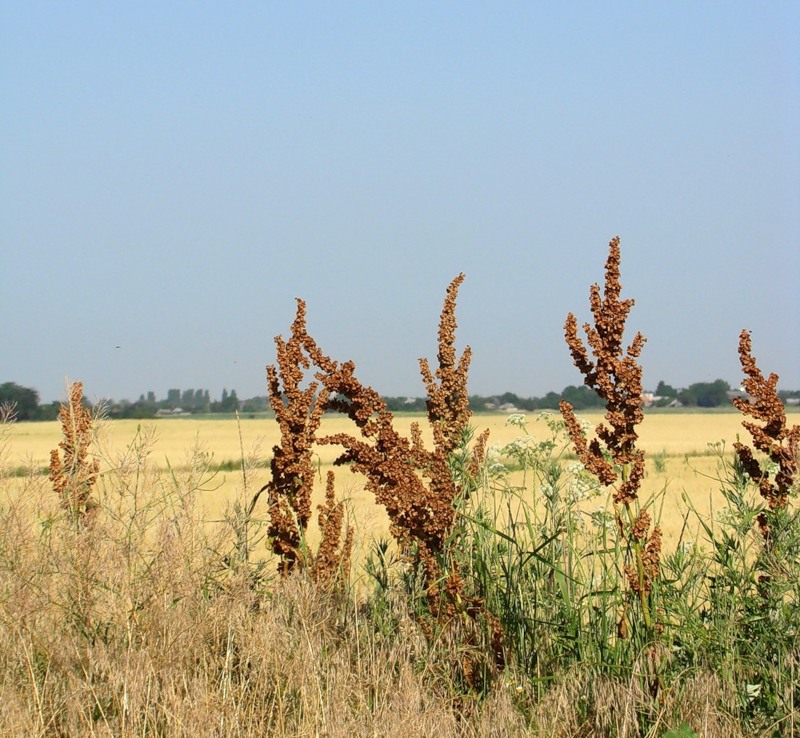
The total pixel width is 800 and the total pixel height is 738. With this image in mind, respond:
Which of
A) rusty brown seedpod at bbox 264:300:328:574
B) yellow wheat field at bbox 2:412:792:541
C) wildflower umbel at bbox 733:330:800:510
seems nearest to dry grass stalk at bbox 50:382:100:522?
yellow wheat field at bbox 2:412:792:541

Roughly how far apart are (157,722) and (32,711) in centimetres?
56

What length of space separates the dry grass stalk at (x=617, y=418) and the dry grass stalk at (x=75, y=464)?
295 centimetres

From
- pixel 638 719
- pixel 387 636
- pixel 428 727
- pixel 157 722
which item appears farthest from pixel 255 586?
pixel 638 719

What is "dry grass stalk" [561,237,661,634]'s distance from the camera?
4.27m

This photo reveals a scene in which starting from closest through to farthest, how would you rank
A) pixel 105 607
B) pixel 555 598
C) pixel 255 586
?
pixel 105 607, pixel 555 598, pixel 255 586

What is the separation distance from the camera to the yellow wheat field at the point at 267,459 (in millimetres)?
5723

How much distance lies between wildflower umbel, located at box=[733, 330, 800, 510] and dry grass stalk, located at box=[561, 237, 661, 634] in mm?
907

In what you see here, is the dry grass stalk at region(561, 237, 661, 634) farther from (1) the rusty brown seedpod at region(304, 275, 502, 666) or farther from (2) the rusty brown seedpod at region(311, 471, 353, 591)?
(2) the rusty brown seedpod at region(311, 471, 353, 591)

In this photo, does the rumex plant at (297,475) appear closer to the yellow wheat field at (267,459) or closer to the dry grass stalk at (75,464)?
the yellow wheat field at (267,459)

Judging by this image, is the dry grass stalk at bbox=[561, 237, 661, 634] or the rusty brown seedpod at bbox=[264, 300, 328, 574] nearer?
the dry grass stalk at bbox=[561, 237, 661, 634]

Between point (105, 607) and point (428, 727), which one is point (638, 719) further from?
point (105, 607)

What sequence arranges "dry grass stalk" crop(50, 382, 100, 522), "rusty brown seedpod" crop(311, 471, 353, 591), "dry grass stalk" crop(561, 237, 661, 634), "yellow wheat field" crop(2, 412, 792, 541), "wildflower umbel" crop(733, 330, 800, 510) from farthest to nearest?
1. "dry grass stalk" crop(50, 382, 100, 522)
2. "yellow wheat field" crop(2, 412, 792, 541)
3. "rusty brown seedpod" crop(311, 471, 353, 591)
4. "wildflower umbel" crop(733, 330, 800, 510)
5. "dry grass stalk" crop(561, 237, 661, 634)

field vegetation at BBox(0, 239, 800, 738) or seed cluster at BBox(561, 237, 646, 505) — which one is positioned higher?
seed cluster at BBox(561, 237, 646, 505)

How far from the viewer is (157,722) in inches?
169
